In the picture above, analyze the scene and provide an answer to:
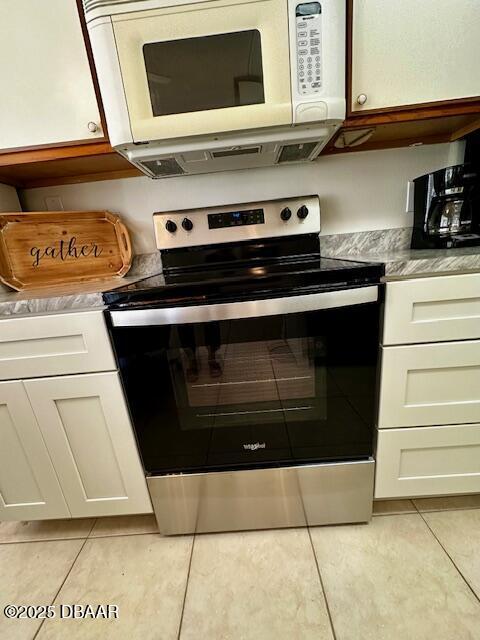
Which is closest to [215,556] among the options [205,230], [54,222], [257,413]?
[257,413]

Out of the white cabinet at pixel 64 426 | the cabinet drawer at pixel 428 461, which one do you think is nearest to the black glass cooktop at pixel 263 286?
the white cabinet at pixel 64 426

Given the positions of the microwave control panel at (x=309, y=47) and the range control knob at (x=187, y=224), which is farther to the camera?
the range control knob at (x=187, y=224)

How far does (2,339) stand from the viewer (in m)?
0.82

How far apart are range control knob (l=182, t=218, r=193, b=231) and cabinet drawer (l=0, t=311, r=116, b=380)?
550 millimetres

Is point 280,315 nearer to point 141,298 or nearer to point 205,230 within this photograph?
point 141,298

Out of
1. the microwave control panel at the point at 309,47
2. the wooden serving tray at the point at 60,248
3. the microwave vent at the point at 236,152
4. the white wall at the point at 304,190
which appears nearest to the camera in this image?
the microwave control panel at the point at 309,47

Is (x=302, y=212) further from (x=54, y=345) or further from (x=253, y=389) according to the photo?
(x=54, y=345)

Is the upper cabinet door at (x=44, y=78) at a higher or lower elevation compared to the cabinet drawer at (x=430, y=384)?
higher

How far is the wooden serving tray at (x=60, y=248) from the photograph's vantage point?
107cm

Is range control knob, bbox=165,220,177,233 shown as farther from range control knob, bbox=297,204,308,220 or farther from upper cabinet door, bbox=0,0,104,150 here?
range control knob, bbox=297,204,308,220

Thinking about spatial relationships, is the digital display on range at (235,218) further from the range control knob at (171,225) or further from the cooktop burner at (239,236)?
the range control knob at (171,225)

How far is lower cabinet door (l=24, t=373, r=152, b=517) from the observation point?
87 centimetres

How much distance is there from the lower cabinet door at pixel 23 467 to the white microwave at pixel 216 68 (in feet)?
2.90

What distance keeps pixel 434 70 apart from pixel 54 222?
1.43m
